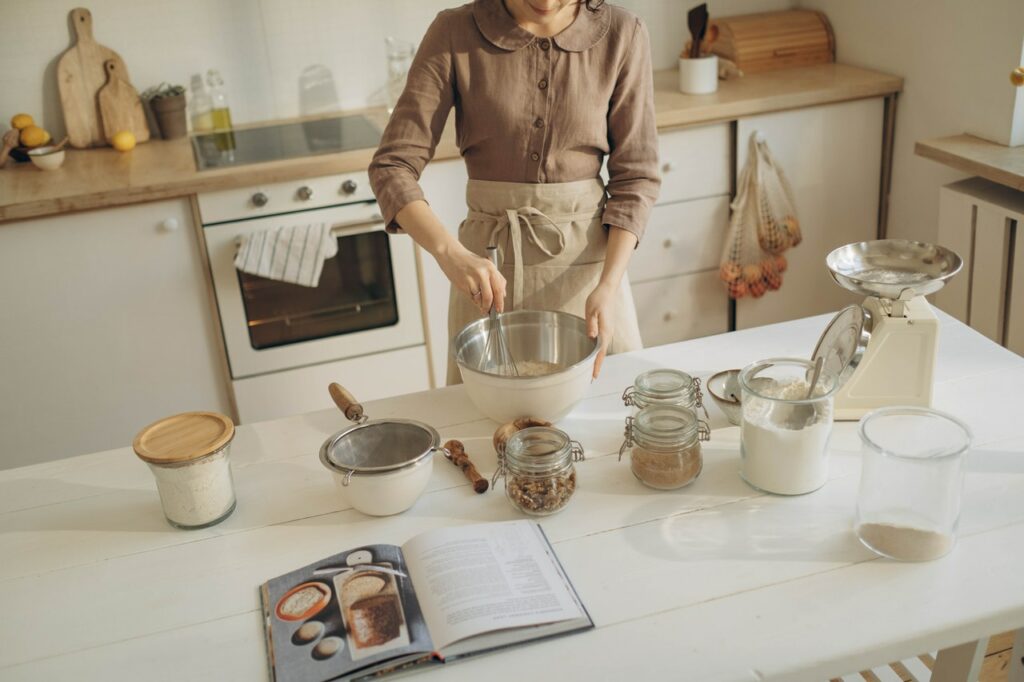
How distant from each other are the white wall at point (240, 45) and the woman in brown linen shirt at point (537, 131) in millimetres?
1420

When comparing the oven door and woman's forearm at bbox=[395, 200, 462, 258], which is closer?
woman's forearm at bbox=[395, 200, 462, 258]

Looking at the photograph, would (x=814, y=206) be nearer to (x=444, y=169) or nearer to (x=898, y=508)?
(x=444, y=169)

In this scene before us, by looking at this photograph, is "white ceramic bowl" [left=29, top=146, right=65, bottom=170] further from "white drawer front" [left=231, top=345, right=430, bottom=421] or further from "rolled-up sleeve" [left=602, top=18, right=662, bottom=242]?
"rolled-up sleeve" [left=602, top=18, right=662, bottom=242]

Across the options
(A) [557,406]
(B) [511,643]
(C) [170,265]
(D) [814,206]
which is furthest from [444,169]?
(B) [511,643]

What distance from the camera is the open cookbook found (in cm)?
117

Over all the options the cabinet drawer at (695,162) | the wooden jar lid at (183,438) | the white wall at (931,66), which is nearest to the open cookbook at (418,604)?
the wooden jar lid at (183,438)

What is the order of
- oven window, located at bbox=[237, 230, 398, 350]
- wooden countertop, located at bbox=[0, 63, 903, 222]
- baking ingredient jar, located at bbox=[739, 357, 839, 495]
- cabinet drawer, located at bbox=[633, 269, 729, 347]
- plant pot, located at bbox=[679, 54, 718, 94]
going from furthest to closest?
cabinet drawer, located at bbox=[633, 269, 729, 347], plant pot, located at bbox=[679, 54, 718, 94], oven window, located at bbox=[237, 230, 398, 350], wooden countertop, located at bbox=[0, 63, 903, 222], baking ingredient jar, located at bbox=[739, 357, 839, 495]

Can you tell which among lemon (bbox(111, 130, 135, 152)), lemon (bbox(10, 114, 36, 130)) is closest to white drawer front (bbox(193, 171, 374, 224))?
lemon (bbox(111, 130, 135, 152))

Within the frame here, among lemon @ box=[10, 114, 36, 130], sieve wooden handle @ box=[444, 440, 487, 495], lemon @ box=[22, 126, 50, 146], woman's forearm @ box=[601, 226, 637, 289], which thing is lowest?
sieve wooden handle @ box=[444, 440, 487, 495]

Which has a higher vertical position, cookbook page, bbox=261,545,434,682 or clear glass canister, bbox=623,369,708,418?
clear glass canister, bbox=623,369,708,418

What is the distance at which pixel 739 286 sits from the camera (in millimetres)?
3191

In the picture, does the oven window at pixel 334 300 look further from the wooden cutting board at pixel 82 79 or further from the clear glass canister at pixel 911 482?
the clear glass canister at pixel 911 482

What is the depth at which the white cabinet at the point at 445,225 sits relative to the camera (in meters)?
2.87

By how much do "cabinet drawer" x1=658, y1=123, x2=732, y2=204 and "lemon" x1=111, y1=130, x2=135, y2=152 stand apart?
5.16 feet
